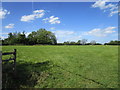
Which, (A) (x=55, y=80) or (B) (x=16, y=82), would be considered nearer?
(B) (x=16, y=82)

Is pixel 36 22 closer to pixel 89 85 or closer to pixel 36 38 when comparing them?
pixel 89 85

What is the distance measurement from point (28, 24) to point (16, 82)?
3.03m

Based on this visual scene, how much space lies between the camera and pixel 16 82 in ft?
19.4

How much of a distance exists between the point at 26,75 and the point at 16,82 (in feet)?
3.04

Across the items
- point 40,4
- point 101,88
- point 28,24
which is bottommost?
point 101,88

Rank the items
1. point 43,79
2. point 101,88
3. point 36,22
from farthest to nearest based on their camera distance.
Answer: point 36,22, point 43,79, point 101,88

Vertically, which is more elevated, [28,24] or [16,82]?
[28,24]

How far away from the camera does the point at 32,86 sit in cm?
564

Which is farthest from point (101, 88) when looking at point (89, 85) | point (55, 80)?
point (55, 80)

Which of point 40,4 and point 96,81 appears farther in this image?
point 40,4

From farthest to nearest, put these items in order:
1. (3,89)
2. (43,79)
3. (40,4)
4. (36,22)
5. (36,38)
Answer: (36,38), (40,4), (36,22), (43,79), (3,89)

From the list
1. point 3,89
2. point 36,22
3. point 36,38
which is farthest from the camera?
point 36,38

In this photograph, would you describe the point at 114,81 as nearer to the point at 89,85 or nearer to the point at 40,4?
the point at 89,85

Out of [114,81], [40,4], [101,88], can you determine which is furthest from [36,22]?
[114,81]
